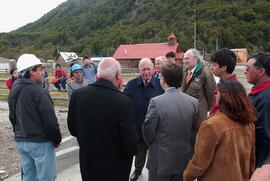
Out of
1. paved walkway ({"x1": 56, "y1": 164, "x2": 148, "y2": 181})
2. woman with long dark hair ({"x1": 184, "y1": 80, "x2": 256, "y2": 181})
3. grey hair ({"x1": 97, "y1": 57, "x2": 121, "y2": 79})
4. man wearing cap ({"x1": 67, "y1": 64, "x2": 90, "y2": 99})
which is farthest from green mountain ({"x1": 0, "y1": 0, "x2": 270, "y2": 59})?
woman with long dark hair ({"x1": 184, "y1": 80, "x2": 256, "y2": 181})

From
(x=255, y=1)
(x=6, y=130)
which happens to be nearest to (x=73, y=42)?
(x=255, y=1)

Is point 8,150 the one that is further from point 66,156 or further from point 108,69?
point 108,69

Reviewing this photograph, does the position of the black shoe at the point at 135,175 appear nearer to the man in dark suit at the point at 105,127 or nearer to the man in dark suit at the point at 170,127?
the man in dark suit at the point at 170,127

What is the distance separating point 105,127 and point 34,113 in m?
1.02

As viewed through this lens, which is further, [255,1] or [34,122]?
[255,1]

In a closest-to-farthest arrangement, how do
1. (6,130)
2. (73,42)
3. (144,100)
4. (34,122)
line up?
(34,122)
(144,100)
(6,130)
(73,42)

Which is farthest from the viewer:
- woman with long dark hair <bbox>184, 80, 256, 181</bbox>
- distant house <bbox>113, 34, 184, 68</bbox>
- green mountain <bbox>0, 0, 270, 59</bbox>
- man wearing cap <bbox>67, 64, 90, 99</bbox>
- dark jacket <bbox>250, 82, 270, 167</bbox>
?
green mountain <bbox>0, 0, 270, 59</bbox>

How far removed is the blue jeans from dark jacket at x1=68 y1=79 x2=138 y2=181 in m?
0.73

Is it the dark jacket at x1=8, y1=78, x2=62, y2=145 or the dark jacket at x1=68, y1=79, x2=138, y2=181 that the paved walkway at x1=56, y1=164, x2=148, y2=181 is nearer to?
the dark jacket at x1=8, y1=78, x2=62, y2=145

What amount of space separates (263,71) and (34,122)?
8.04 feet

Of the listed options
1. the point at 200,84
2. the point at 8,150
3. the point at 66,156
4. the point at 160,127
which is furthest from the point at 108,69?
the point at 8,150

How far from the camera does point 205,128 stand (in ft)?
9.01

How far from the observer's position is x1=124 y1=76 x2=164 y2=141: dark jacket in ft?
16.1

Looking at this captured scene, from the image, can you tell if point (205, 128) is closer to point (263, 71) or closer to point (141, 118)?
point (263, 71)
